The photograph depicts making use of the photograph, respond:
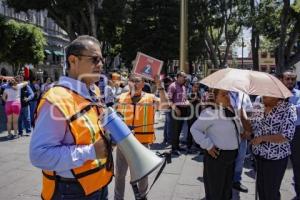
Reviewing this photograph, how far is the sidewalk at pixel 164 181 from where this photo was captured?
19.1 feet

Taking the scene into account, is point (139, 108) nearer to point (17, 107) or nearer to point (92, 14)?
point (17, 107)

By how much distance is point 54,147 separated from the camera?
234 centimetres

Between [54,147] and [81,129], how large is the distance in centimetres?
19

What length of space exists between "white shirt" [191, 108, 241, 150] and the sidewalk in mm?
1626

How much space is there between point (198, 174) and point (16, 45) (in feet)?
85.6

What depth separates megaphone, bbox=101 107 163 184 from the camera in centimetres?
237

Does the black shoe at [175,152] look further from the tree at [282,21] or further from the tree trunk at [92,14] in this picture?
the tree trunk at [92,14]

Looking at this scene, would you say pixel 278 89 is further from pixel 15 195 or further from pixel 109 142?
pixel 15 195

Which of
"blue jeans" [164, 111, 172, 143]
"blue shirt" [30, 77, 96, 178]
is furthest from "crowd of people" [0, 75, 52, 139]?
"blue shirt" [30, 77, 96, 178]

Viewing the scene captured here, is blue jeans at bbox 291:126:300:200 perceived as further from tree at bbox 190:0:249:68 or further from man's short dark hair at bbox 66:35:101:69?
tree at bbox 190:0:249:68

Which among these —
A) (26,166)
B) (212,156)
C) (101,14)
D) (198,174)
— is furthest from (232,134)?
(101,14)

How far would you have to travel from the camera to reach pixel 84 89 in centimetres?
257

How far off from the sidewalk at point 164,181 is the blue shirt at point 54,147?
11.3 ft

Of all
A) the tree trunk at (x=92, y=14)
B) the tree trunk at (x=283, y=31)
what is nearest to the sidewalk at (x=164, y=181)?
the tree trunk at (x=283, y=31)
